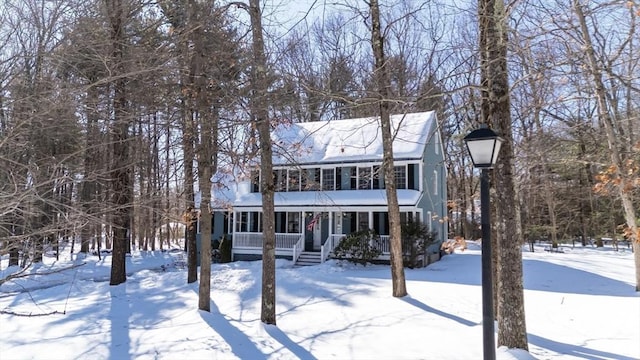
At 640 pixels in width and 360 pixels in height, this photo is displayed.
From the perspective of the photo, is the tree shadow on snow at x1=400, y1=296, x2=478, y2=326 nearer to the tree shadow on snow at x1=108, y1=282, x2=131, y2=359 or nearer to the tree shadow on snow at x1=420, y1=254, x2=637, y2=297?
the tree shadow on snow at x1=420, y1=254, x2=637, y2=297

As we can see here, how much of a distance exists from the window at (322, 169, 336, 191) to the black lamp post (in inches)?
637

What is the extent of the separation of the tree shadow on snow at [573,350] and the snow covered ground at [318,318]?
0.06 feet

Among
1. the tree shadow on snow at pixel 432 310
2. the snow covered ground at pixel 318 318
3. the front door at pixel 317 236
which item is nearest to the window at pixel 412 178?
the snow covered ground at pixel 318 318

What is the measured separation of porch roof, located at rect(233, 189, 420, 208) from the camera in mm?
18219

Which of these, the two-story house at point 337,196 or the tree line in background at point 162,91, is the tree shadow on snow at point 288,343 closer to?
the tree line in background at point 162,91

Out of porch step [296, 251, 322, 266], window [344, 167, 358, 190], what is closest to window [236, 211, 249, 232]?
porch step [296, 251, 322, 266]

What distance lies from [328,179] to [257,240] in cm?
438

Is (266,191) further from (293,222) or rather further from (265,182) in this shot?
(293,222)

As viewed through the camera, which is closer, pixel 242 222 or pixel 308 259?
pixel 308 259

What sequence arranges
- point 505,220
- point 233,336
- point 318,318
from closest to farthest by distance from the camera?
point 505,220, point 233,336, point 318,318

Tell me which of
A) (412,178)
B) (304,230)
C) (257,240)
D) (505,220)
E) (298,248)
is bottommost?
(298,248)

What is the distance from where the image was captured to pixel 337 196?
19641 mm

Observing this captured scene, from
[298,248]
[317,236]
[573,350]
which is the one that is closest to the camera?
[573,350]

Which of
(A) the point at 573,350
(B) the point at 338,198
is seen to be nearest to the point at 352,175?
(B) the point at 338,198
